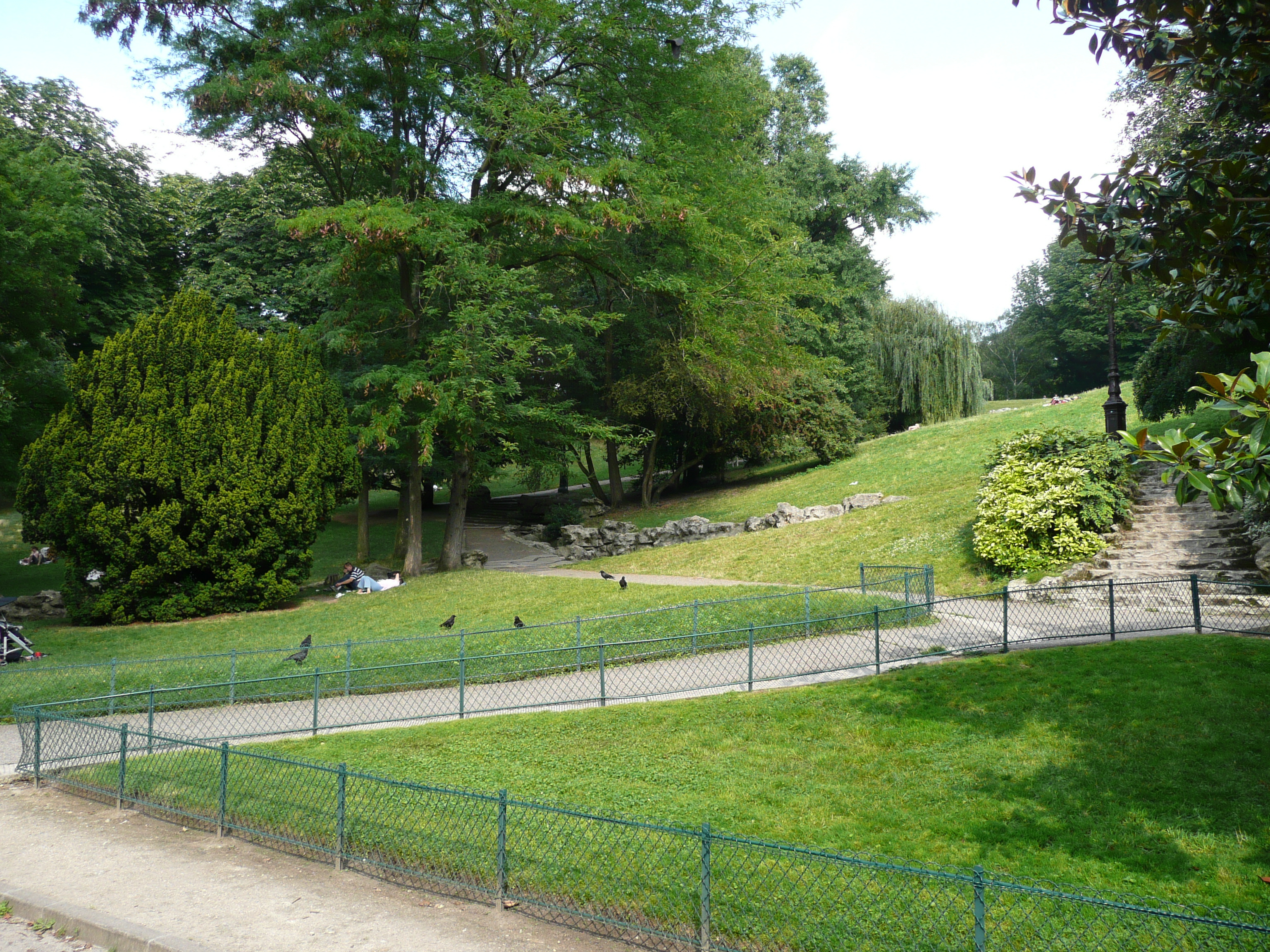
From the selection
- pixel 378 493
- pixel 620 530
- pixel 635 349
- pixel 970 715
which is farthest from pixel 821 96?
pixel 970 715

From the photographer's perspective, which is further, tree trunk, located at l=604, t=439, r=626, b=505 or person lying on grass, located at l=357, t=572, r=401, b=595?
tree trunk, located at l=604, t=439, r=626, b=505

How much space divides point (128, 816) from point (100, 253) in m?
25.7

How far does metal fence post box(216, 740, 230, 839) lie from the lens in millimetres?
8430

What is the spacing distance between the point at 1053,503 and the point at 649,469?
20.8 m

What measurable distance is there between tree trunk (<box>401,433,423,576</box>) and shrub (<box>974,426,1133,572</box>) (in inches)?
667

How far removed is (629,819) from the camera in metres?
8.09

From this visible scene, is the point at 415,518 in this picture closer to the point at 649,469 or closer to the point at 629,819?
the point at 649,469

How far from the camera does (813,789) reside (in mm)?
8867

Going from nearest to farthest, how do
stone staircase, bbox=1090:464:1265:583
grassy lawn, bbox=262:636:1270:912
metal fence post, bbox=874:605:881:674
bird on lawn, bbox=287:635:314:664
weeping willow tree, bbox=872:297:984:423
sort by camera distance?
grassy lawn, bbox=262:636:1270:912 < metal fence post, bbox=874:605:881:674 < bird on lawn, bbox=287:635:314:664 < stone staircase, bbox=1090:464:1265:583 < weeping willow tree, bbox=872:297:984:423

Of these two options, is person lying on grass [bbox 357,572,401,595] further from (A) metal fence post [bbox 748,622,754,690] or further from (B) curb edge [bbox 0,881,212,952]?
(B) curb edge [bbox 0,881,212,952]

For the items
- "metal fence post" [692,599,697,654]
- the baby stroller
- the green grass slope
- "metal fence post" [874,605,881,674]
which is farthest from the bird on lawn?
"metal fence post" [874,605,881,674]

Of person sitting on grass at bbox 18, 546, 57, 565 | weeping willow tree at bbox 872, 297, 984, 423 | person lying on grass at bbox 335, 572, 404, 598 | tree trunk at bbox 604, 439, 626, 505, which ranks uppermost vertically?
weeping willow tree at bbox 872, 297, 984, 423

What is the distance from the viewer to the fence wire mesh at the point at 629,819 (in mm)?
5855

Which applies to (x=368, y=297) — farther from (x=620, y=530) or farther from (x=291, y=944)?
(x=291, y=944)
